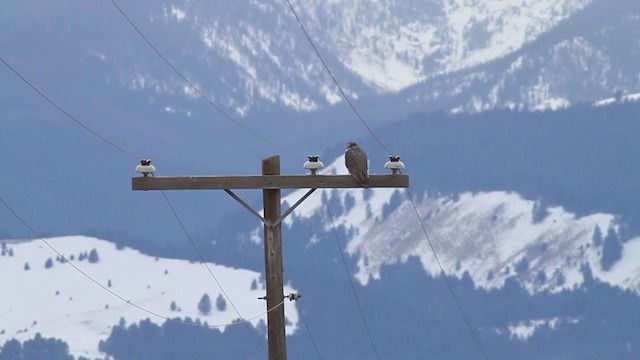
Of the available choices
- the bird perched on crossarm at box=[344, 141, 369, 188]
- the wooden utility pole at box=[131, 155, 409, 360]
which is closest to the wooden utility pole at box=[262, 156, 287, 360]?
the wooden utility pole at box=[131, 155, 409, 360]

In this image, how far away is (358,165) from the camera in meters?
28.0

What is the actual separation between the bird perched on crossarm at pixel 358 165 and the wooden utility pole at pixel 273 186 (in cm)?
8

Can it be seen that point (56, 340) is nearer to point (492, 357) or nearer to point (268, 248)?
point (492, 357)

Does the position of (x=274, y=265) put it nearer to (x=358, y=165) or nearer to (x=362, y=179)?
(x=362, y=179)

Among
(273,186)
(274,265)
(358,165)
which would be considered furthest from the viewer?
(358,165)

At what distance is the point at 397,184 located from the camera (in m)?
27.8

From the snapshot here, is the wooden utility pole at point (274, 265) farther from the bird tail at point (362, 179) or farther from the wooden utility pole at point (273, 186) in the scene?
the bird tail at point (362, 179)

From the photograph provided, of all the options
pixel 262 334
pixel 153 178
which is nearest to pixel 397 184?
pixel 153 178

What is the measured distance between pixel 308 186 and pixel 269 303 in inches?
60.9

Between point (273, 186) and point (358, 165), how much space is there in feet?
3.89

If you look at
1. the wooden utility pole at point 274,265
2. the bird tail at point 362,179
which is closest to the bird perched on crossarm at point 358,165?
the bird tail at point 362,179

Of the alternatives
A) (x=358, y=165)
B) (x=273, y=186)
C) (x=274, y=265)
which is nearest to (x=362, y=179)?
(x=358, y=165)

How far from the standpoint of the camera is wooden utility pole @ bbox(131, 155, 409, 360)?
89.8 feet

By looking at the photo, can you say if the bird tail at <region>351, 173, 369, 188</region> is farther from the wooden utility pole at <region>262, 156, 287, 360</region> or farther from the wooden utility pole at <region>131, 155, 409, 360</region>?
the wooden utility pole at <region>262, 156, 287, 360</region>
